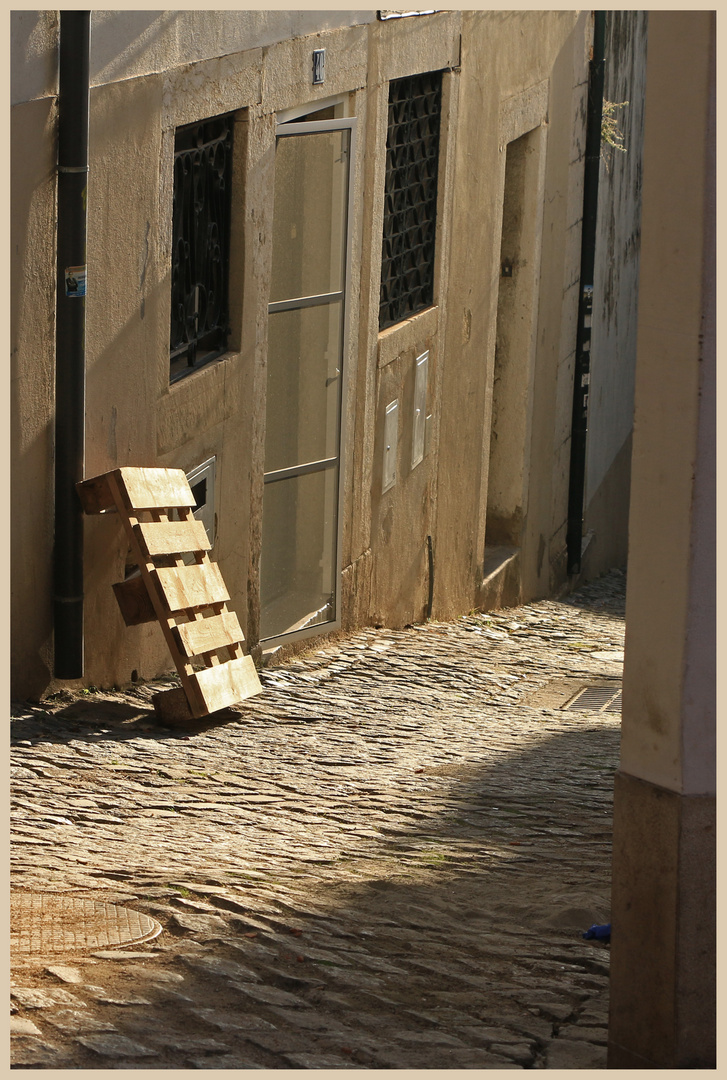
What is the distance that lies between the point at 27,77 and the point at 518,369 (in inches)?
270

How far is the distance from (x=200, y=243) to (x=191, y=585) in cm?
173

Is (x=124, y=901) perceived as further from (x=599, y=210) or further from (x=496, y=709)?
(x=599, y=210)

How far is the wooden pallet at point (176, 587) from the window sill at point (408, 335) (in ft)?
8.65

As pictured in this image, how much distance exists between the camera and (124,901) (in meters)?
4.06

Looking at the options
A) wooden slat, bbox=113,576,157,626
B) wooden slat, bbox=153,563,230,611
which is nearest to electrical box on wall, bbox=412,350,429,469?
wooden slat, bbox=153,563,230,611

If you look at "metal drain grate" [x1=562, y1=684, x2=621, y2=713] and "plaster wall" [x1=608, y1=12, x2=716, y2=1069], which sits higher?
"plaster wall" [x1=608, y1=12, x2=716, y2=1069]

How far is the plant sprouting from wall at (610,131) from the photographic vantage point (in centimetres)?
1302

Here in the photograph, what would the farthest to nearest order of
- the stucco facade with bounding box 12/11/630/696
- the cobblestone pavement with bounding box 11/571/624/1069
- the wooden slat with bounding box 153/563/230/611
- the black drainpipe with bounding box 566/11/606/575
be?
1. the black drainpipe with bounding box 566/11/606/575
2. the wooden slat with bounding box 153/563/230/611
3. the stucco facade with bounding box 12/11/630/696
4. the cobblestone pavement with bounding box 11/571/624/1069

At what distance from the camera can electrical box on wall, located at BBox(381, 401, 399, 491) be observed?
9047mm

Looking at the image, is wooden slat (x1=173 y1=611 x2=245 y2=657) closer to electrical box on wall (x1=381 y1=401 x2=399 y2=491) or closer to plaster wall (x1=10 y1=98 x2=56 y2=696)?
plaster wall (x1=10 y1=98 x2=56 y2=696)

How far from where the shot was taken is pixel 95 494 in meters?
5.83

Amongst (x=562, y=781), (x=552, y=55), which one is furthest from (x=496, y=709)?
(x=552, y=55)

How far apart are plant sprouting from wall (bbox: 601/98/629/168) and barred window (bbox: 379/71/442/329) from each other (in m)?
3.88

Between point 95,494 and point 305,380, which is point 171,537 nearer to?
point 95,494
